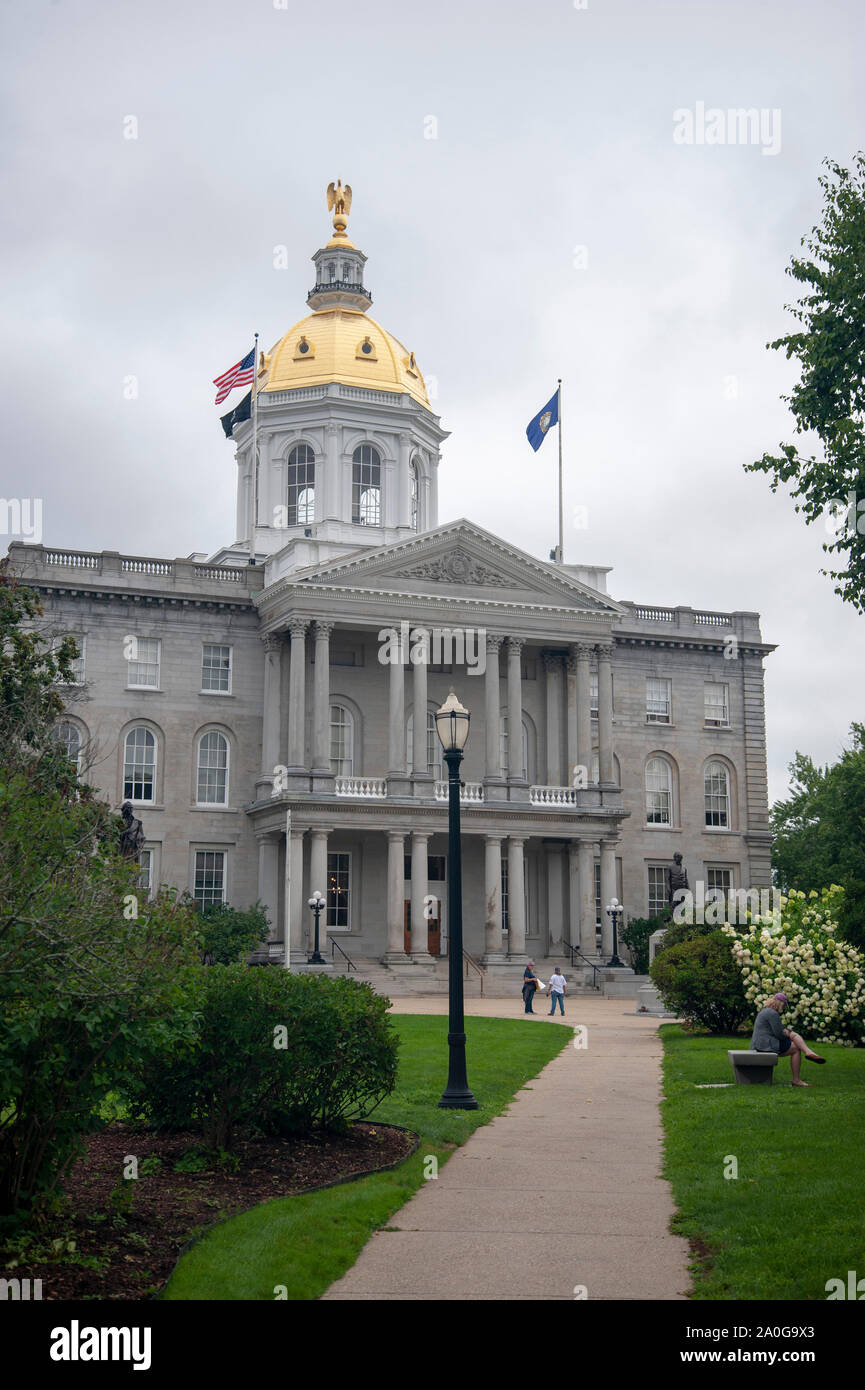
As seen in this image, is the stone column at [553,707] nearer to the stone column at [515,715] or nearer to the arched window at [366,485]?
the stone column at [515,715]

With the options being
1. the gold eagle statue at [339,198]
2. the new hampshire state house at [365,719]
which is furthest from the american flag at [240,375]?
the gold eagle statue at [339,198]

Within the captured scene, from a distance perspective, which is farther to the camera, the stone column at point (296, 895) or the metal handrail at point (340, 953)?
the stone column at point (296, 895)

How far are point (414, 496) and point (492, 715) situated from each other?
13.9 metres

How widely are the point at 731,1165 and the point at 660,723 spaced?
49.4 meters

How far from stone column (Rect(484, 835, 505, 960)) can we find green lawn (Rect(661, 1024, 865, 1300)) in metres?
29.1

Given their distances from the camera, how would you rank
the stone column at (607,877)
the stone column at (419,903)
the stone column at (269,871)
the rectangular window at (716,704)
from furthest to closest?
the rectangular window at (716,704)
the stone column at (607,877)
the stone column at (269,871)
the stone column at (419,903)

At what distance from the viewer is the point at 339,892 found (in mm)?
55156

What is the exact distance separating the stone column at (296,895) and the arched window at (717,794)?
67.0 feet

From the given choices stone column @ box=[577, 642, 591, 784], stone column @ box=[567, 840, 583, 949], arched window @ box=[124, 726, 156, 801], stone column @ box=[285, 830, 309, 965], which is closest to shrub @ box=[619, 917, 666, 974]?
stone column @ box=[567, 840, 583, 949]

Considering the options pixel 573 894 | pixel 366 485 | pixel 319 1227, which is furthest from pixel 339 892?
pixel 319 1227

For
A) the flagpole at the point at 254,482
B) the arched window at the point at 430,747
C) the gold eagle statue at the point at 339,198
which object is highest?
the gold eagle statue at the point at 339,198

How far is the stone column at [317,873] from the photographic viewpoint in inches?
1987

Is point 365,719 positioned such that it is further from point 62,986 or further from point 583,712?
point 62,986

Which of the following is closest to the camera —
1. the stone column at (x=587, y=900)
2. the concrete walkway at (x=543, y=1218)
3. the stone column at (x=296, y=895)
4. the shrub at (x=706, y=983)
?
the concrete walkway at (x=543, y=1218)
